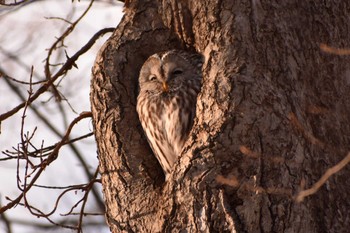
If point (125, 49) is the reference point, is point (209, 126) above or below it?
below

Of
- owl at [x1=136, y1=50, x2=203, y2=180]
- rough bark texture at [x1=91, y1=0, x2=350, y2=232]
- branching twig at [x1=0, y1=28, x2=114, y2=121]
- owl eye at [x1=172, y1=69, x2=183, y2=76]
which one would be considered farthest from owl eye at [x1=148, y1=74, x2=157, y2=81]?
rough bark texture at [x1=91, y1=0, x2=350, y2=232]

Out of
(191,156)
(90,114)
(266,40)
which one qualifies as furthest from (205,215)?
(90,114)

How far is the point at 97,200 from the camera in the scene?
30.9ft

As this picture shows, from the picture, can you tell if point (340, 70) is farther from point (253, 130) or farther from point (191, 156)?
point (191, 156)

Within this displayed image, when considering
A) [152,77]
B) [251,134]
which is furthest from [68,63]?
[251,134]

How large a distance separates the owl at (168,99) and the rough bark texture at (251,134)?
25 cm

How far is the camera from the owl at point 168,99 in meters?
5.84

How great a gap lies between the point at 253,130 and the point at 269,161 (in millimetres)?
209

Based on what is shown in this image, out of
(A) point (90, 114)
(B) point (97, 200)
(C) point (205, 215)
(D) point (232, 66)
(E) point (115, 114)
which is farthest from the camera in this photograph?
(B) point (97, 200)

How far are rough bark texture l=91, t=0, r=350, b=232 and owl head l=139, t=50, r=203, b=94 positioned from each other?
440mm

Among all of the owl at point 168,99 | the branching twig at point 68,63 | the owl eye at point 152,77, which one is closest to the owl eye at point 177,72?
the owl at point 168,99

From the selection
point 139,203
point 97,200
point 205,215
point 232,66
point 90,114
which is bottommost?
point 205,215

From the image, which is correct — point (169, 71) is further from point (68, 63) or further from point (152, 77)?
point (68, 63)

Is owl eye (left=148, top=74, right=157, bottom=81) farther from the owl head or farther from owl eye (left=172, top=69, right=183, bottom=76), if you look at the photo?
owl eye (left=172, top=69, right=183, bottom=76)
